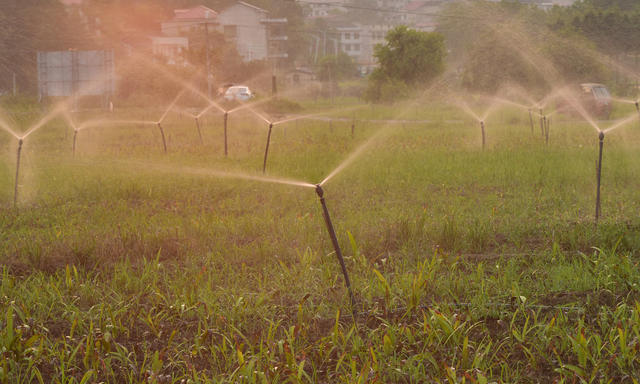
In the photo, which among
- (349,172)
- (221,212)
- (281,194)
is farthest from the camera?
(349,172)

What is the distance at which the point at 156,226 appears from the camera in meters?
6.54

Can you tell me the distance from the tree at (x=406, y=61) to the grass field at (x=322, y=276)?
28.7 metres

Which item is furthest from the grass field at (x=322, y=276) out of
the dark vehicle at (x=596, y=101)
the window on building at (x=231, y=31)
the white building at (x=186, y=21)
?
the window on building at (x=231, y=31)

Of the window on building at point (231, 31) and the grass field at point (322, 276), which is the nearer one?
the grass field at point (322, 276)

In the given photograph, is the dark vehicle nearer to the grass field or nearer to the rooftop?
the grass field

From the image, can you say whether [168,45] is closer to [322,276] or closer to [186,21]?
[186,21]

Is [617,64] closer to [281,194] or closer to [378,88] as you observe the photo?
[378,88]

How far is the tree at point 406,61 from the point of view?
38.2 m

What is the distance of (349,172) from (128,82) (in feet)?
107

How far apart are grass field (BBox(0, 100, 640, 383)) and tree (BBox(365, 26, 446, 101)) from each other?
28.7m

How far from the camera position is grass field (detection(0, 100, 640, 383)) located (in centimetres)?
348

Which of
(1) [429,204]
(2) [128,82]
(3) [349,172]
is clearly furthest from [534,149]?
(2) [128,82]

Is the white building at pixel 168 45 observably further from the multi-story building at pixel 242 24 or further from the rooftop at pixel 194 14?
the multi-story building at pixel 242 24

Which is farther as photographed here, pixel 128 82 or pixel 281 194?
pixel 128 82
